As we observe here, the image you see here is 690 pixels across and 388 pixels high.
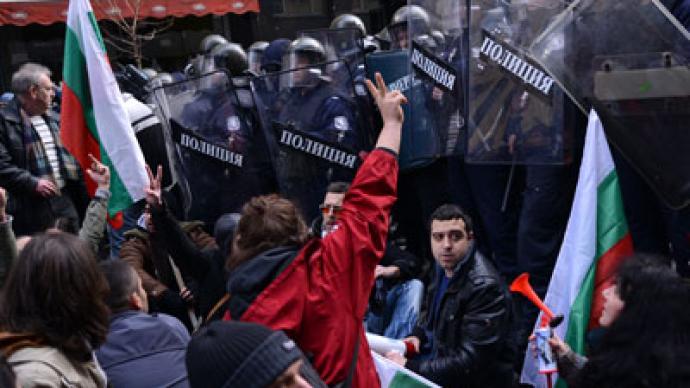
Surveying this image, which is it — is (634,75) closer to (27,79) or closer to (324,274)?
(324,274)

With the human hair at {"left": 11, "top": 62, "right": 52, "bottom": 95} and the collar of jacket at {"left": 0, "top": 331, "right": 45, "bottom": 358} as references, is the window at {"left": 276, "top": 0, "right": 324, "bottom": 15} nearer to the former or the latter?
the human hair at {"left": 11, "top": 62, "right": 52, "bottom": 95}

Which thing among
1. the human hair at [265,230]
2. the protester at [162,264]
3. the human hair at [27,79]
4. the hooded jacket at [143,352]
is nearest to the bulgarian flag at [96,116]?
the protester at [162,264]

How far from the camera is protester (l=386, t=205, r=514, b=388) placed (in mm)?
3918

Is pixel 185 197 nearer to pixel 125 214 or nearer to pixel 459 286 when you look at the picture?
pixel 125 214

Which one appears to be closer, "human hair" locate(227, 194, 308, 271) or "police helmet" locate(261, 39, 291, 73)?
"human hair" locate(227, 194, 308, 271)

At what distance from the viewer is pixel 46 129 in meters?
6.23

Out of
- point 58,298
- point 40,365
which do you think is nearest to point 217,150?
point 58,298

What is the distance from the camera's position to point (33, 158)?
6.18 metres

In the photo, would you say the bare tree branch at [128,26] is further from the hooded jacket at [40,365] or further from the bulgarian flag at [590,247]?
the hooded jacket at [40,365]

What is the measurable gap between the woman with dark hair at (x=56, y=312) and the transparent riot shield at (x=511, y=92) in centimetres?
261

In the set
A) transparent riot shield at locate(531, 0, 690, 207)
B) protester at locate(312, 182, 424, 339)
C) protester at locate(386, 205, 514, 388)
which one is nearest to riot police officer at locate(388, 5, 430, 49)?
protester at locate(312, 182, 424, 339)

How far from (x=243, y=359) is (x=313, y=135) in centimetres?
360

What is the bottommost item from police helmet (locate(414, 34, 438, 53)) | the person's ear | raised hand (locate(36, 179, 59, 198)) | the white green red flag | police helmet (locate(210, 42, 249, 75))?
the white green red flag

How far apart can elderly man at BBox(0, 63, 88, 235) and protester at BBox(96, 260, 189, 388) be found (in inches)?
118
